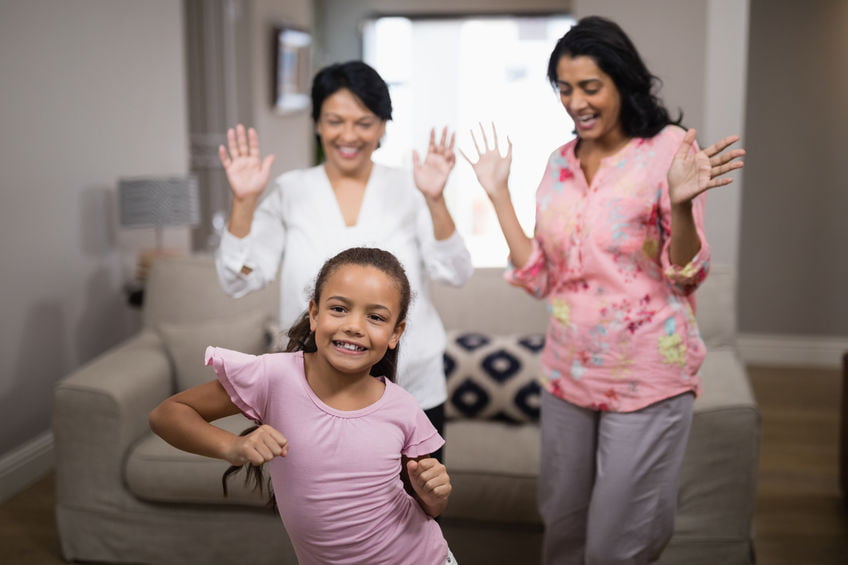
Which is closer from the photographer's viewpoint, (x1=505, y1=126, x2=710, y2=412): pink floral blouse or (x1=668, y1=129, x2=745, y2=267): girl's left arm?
(x1=668, y1=129, x2=745, y2=267): girl's left arm

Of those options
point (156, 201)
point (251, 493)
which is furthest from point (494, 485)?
point (156, 201)

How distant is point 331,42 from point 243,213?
5376mm

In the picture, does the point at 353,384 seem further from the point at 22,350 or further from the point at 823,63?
the point at 823,63

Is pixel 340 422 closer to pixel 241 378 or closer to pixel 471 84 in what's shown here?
pixel 241 378

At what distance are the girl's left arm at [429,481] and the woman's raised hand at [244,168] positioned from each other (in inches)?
28.9

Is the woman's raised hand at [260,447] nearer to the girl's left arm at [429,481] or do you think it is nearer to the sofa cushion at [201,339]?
the girl's left arm at [429,481]

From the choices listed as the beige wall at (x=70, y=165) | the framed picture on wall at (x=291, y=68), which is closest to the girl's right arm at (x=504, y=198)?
the beige wall at (x=70, y=165)

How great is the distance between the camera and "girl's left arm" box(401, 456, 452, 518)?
47.6 inches

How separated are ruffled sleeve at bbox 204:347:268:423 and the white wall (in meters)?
2.16

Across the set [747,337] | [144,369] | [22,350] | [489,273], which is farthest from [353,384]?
[747,337]

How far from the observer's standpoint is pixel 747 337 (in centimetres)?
497

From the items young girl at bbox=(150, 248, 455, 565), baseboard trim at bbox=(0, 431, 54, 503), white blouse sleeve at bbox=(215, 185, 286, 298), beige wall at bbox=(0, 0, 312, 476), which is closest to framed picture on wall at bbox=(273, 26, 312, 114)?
beige wall at bbox=(0, 0, 312, 476)

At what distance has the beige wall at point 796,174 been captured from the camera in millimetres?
4672

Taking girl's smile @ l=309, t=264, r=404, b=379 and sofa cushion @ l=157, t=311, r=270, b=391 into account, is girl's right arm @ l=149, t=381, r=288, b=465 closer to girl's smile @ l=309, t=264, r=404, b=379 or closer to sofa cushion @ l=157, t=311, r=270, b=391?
girl's smile @ l=309, t=264, r=404, b=379
